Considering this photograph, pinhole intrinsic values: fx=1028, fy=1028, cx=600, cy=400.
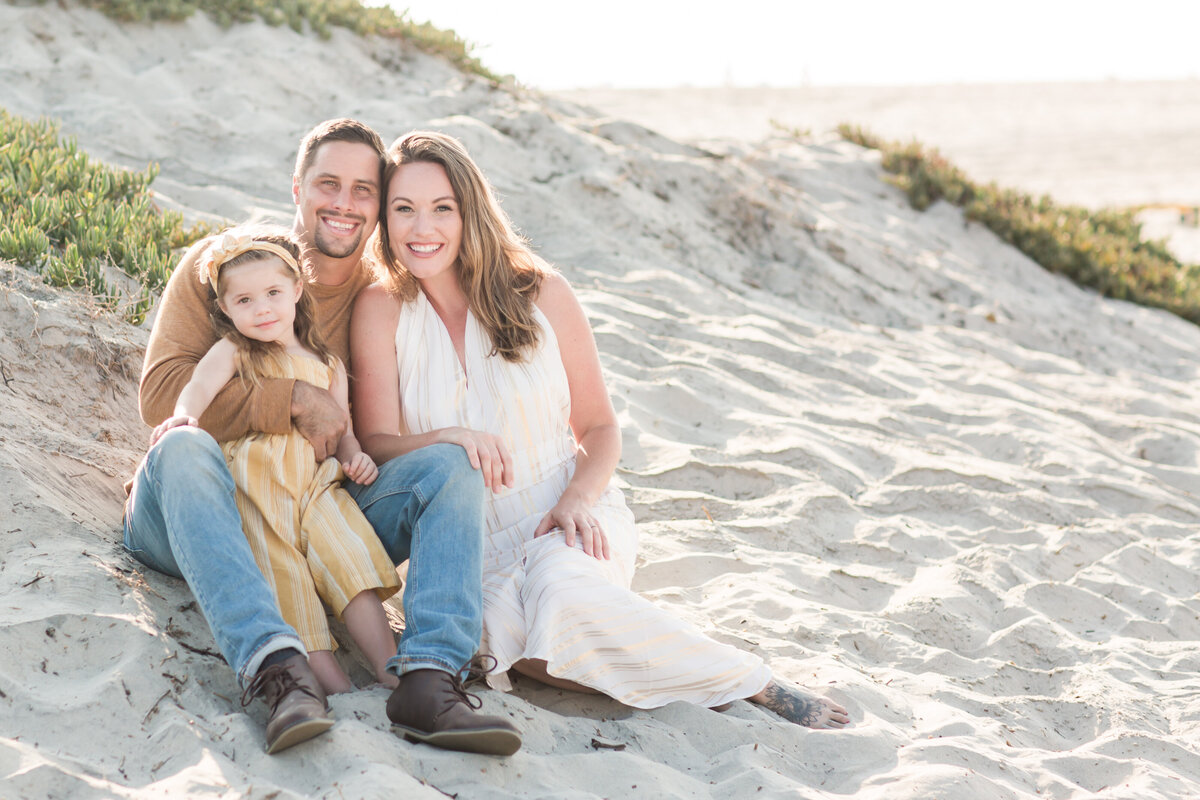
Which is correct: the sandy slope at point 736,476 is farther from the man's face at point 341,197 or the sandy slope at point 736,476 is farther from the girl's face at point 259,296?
the man's face at point 341,197

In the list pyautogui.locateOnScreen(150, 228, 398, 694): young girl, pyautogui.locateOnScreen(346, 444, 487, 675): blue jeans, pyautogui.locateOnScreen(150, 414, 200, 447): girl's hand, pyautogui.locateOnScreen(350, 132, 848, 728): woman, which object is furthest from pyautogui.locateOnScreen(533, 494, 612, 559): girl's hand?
pyautogui.locateOnScreen(150, 414, 200, 447): girl's hand

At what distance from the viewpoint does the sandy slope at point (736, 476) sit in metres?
2.71

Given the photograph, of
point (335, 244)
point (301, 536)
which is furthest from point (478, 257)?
point (301, 536)

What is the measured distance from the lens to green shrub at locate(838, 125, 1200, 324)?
968cm

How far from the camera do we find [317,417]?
3.18 m

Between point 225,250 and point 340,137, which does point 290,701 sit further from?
point 340,137

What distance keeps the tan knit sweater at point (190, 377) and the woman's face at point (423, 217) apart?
2.09ft

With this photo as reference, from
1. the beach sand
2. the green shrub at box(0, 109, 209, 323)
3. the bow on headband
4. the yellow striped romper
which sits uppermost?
the beach sand

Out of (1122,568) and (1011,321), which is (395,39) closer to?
(1011,321)

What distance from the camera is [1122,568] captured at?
4.66m

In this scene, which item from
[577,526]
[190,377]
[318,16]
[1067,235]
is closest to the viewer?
[190,377]

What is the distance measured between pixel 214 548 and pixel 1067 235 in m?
9.36

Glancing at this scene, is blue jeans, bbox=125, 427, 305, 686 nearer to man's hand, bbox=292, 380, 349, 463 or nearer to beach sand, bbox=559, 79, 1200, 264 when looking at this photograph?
man's hand, bbox=292, 380, 349, 463

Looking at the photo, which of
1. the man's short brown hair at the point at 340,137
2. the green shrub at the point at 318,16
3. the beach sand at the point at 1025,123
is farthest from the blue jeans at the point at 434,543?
the beach sand at the point at 1025,123
